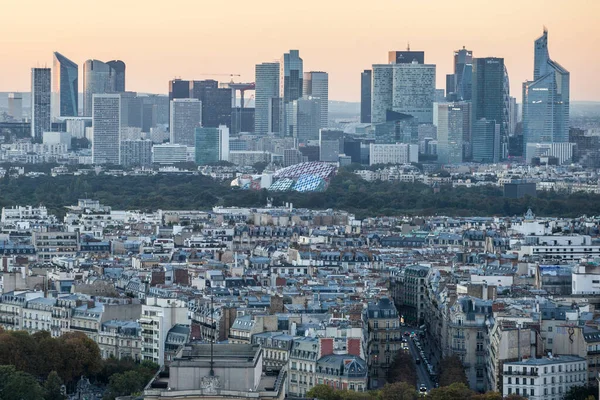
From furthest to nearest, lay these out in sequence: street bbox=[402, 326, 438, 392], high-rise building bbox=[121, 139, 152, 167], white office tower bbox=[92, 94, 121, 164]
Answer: high-rise building bbox=[121, 139, 152, 167] → white office tower bbox=[92, 94, 121, 164] → street bbox=[402, 326, 438, 392]

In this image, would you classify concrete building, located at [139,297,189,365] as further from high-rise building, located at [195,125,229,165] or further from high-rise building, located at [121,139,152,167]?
high-rise building, located at [121,139,152,167]

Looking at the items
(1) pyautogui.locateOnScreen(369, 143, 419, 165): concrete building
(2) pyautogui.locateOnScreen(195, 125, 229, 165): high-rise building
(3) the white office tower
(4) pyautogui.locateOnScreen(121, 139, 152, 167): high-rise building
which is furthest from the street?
(1) pyautogui.locateOnScreen(369, 143, 419, 165): concrete building

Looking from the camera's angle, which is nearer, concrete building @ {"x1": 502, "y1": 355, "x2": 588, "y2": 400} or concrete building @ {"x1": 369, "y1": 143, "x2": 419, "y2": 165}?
concrete building @ {"x1": 502, "y1": 355, "x2": 588, "y2": 400}

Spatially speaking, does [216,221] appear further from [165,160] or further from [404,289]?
[165,160]

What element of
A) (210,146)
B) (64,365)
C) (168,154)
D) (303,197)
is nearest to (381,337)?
(64,365)

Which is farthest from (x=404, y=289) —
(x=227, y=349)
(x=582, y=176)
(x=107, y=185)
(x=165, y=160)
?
(x=165, y=160)
